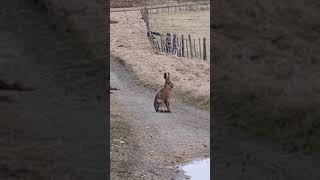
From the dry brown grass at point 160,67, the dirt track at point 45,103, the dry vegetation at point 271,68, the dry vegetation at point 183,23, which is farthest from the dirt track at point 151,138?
the dry vegetation at point 183,23

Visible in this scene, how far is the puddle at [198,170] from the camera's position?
4513 mm

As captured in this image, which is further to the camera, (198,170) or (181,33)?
(181,33)

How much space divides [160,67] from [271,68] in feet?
29.2

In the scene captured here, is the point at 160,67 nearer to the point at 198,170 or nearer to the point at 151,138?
the point at 151,138

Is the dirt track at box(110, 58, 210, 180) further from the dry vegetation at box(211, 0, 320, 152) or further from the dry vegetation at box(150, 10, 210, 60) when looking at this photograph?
the dry vegetation at box(150, 10, 210, 60)

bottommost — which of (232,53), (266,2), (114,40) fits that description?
(114,40)

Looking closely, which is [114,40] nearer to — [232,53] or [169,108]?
[169,108]

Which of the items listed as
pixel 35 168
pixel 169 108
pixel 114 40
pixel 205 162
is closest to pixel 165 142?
pixel 205 162

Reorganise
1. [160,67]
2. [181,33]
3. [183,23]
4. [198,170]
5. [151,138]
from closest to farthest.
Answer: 1. [198,170]
2. [151,138]
3. [160,67]
4. [181,33]
5. [183,23]

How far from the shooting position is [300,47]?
183 cm

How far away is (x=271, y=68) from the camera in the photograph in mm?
1877

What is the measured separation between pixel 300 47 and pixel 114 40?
1262 cm

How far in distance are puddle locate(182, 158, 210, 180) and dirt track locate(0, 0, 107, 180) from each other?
2460 mm

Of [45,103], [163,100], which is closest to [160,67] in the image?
[163,100]
